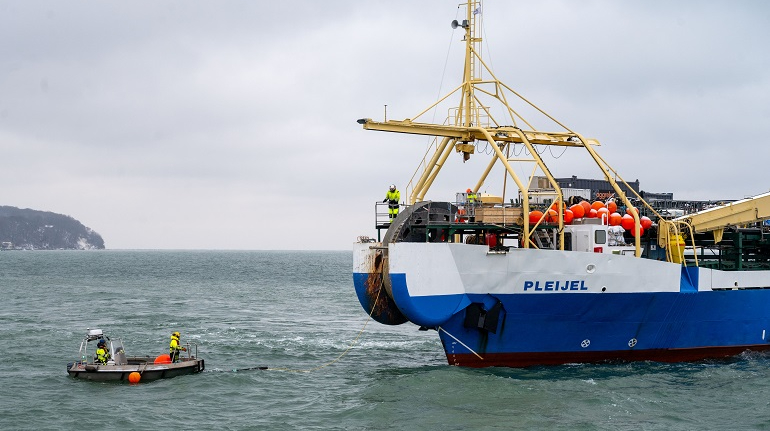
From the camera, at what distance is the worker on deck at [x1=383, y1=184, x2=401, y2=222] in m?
28.5

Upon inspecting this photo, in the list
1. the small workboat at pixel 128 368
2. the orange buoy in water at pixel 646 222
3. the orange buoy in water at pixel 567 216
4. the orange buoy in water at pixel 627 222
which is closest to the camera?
the small workboat at pixel 128 368

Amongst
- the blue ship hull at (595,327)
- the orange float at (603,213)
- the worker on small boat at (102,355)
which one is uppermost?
the orange float at (603,213)

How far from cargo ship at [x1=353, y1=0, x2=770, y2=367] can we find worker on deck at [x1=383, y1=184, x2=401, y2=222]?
0.32 meters

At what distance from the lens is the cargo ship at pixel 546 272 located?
25484 mm

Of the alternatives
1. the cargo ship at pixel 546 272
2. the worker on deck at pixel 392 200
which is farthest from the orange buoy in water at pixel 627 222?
the worker on deck at pixel 392 200

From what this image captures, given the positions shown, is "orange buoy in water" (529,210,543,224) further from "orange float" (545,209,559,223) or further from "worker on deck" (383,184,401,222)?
"worker on deck" (383,184,401,222)

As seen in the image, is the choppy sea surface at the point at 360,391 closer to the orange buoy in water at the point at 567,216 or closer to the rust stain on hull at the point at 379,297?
the rust stain on hull at the point at 379,297

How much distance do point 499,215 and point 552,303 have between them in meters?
3.30

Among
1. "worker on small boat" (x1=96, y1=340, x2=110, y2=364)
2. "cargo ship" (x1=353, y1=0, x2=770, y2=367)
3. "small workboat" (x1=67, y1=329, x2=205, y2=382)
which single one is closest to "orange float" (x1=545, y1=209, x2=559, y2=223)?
"cargo ship" (x1=353, y1=0, x2=770, y2=367)

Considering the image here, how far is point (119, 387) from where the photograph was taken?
24875 mm

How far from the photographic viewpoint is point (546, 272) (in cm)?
2589

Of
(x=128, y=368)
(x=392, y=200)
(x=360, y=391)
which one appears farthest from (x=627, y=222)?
(x=128, y=368)

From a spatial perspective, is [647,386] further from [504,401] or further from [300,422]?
[300,422]

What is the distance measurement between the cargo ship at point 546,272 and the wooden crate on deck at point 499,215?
36 millimetres
